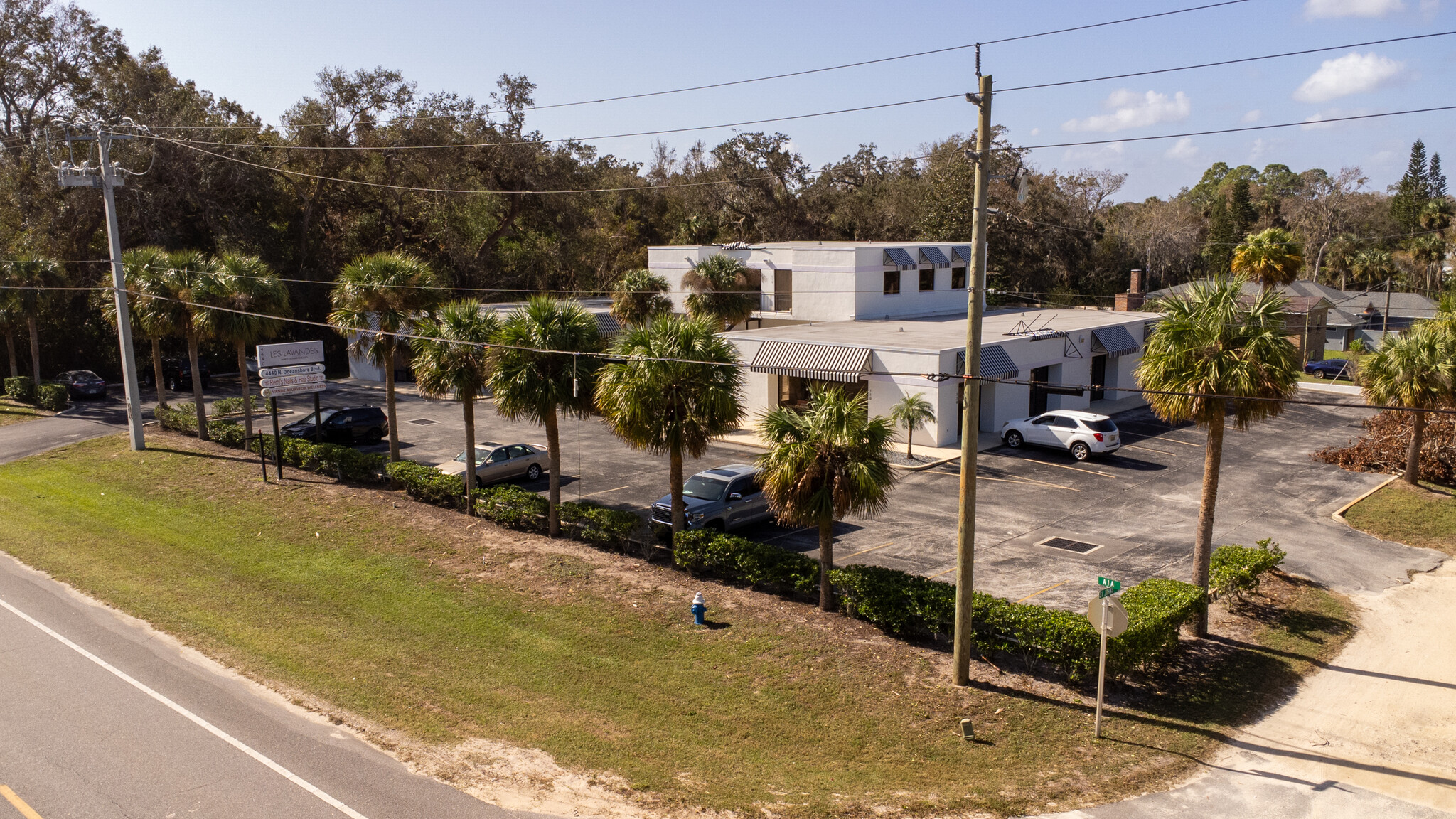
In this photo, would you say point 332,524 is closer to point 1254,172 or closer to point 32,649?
point 32,649

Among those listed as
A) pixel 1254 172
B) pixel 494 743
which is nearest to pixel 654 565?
pixel 494 743

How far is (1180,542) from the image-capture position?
70.6 feet

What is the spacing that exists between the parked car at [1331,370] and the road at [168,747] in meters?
49.4

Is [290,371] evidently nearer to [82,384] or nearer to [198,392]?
[198,392]

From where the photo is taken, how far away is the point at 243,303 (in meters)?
30.9

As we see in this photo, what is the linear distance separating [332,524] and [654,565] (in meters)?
9.11

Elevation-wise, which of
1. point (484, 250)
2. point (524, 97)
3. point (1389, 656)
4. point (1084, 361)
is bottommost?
point (1389, 656)

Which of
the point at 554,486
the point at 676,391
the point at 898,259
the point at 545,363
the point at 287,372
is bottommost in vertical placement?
the point at 554,486

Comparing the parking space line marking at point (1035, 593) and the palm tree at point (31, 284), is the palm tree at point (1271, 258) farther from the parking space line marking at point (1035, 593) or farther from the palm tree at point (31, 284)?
the palm tree at point (31, 284)

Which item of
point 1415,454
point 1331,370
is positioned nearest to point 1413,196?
point 1331,370

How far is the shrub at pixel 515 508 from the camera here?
Answer: 75.0 feet

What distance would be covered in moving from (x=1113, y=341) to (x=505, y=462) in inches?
1063

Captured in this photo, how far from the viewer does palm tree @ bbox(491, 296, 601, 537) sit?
20.8 m

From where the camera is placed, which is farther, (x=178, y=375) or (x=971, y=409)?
(x=178, y=375)
